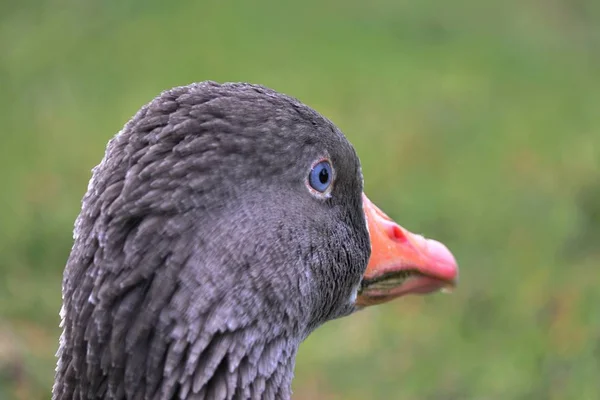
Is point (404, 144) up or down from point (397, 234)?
up

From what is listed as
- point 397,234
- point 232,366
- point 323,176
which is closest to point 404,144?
point 397,234

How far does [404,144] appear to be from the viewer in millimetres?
11070

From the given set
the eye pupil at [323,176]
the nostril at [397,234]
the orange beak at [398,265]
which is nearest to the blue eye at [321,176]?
the eye pupil at [323,176]

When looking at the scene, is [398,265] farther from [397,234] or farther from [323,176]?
[323,176]

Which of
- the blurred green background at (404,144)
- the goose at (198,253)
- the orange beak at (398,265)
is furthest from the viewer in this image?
the blurred green background at (404,144)

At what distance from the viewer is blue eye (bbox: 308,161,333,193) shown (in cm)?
361

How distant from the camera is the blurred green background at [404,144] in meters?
6.91

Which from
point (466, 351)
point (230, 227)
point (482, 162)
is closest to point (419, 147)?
point (482, 162)

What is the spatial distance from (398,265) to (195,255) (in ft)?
4.81

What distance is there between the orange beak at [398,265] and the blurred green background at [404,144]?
2273 mm

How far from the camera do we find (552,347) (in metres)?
6.77

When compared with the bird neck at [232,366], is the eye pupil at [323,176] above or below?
above

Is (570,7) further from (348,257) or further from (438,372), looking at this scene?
(348,257)

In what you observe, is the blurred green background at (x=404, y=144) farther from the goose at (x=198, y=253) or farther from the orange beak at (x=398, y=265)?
the goose at (x=198, y=253)
